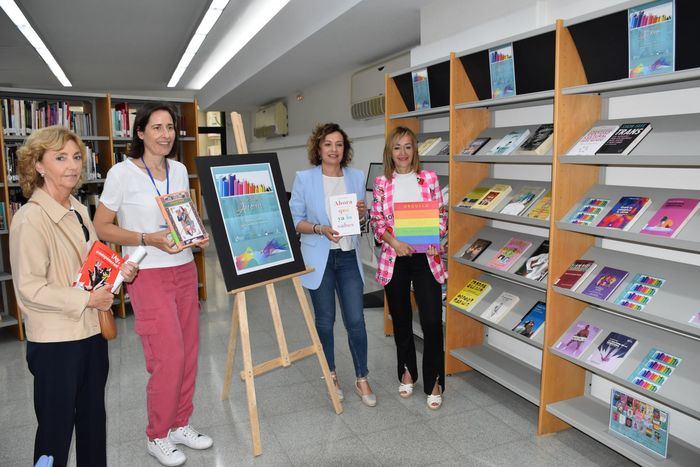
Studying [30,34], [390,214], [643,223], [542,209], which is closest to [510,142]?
[542,209]

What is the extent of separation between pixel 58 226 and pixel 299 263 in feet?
4.16

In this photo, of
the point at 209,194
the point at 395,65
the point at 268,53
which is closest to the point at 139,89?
the point at 268,53

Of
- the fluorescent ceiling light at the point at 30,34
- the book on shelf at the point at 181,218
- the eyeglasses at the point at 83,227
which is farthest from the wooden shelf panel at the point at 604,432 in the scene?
the fluorescent ceiling light at the point at 30,34

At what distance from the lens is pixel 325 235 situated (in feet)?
9.36

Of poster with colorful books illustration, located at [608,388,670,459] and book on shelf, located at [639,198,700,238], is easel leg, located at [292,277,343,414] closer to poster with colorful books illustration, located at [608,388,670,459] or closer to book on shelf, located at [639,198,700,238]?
poster with colorful books illustration, located at [608,388,670,459]

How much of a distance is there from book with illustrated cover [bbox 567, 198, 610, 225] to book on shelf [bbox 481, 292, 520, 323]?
2.59 feet

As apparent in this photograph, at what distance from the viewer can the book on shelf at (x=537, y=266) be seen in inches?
111

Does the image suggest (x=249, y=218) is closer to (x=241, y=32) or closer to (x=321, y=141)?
(x=321, y=141)

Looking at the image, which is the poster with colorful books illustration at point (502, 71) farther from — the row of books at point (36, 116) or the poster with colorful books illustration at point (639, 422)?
the row of books at point (36, 116)

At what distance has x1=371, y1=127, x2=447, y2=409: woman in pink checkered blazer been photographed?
2973 mm

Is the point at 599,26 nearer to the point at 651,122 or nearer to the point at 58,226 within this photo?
the point at 651,122

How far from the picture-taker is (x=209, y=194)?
2.50m

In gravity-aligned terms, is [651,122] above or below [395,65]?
below

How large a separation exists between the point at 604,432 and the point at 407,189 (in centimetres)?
161
